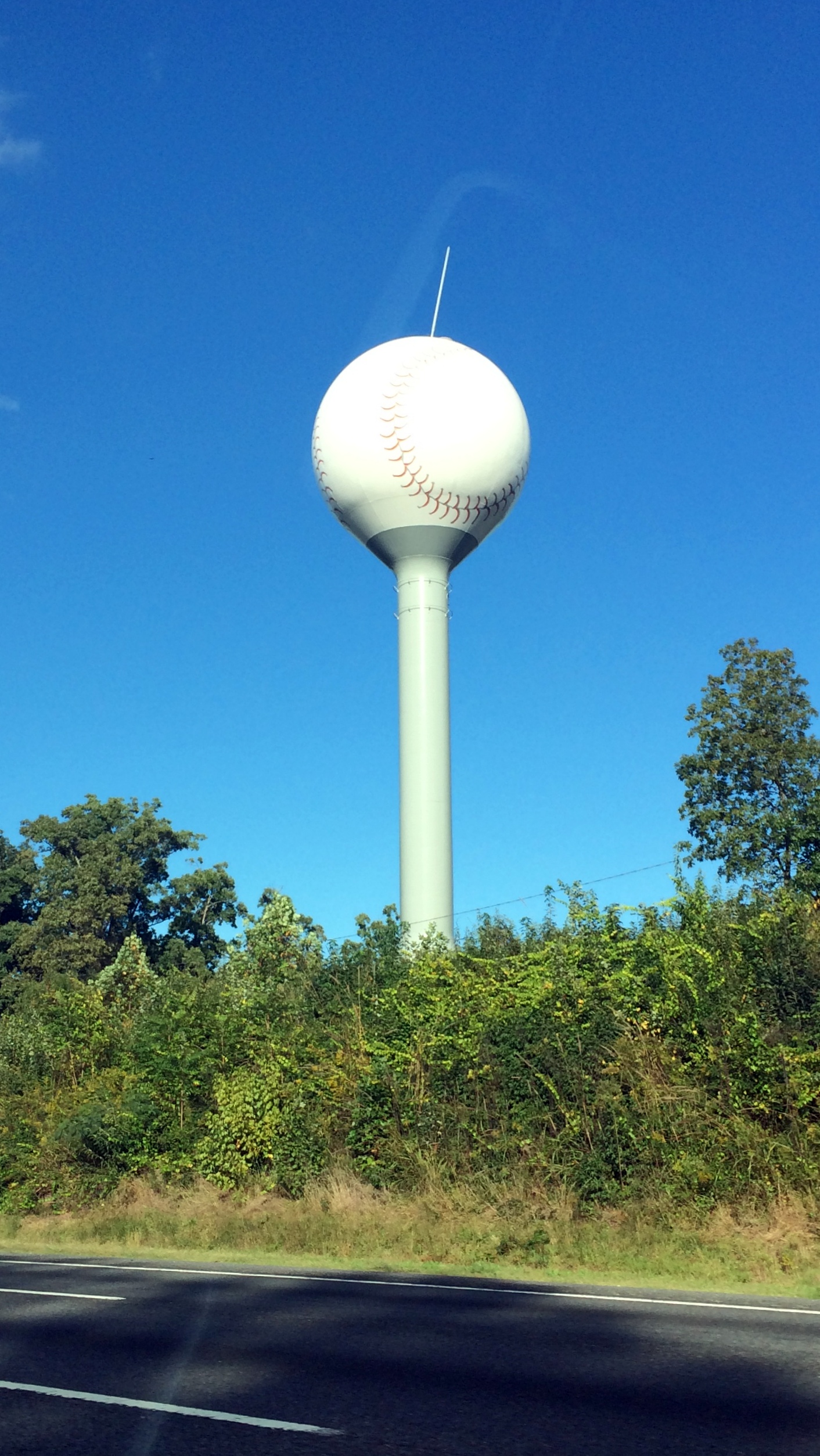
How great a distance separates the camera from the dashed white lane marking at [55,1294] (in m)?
12.6

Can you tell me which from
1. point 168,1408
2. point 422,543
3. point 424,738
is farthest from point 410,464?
point 168,1408

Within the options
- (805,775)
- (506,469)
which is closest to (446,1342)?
(506,469)

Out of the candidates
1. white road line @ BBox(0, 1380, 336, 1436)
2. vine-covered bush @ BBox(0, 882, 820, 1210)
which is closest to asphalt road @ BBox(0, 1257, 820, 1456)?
white road line @ BBox(0, 1380, 336, 1436)

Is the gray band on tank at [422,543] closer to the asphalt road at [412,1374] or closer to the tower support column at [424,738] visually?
the tower support column at [424,738]

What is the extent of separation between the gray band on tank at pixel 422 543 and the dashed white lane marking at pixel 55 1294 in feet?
65.8

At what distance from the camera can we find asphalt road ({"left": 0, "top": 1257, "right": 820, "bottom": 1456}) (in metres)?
6.39

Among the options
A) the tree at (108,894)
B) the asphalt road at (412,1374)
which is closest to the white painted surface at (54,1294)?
the asphalt road at (412,1374)

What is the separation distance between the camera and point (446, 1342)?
9406mm

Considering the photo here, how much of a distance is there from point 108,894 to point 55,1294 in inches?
1930

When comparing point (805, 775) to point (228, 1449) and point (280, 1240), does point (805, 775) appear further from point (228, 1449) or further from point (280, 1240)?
point (228, 1449)

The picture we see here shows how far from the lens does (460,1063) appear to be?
19.9 metres

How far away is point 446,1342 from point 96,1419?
3.37m

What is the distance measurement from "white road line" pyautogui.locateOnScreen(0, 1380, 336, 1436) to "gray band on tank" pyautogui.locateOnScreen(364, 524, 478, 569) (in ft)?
78.1

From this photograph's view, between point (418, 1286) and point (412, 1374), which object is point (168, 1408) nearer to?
point (412, 1374)
